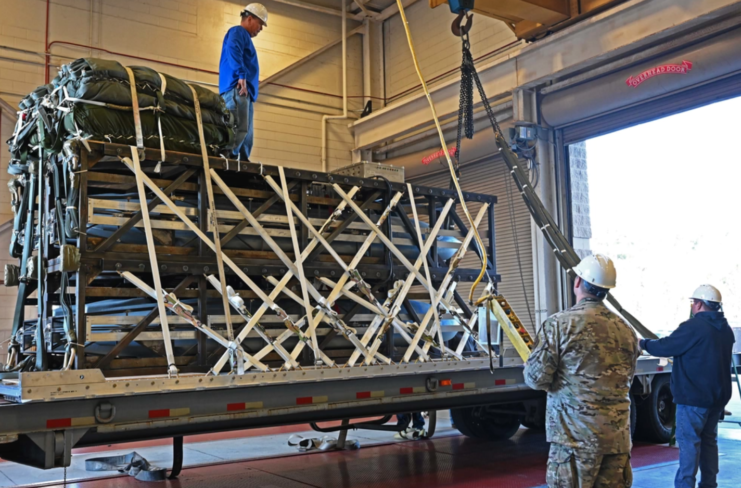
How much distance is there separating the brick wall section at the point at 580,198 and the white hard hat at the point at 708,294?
6.05 metres

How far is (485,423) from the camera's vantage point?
8.96m

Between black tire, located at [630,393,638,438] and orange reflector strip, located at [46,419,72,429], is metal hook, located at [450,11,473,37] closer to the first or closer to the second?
black tire, located at [630,393,638,438]

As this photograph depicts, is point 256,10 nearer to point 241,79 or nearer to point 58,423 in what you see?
point 241,79

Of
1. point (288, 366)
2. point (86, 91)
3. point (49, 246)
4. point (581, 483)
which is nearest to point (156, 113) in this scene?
point (86, 91)

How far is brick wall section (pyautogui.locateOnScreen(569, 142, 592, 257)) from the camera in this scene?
12.0 meters

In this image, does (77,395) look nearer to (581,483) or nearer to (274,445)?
(581,483)

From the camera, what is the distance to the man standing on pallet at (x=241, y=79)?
266 inches

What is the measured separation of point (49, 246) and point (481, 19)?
10.5m

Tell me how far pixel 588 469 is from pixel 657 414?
5.10 m

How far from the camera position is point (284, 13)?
15.3m

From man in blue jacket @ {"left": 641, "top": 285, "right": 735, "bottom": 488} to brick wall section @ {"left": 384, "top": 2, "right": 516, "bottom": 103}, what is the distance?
8.38 meters

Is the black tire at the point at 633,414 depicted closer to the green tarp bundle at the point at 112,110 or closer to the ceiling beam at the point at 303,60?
the green tarp bundle at the point at 112,110

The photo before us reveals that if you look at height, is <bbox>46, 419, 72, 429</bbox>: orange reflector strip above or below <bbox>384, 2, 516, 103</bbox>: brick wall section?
below

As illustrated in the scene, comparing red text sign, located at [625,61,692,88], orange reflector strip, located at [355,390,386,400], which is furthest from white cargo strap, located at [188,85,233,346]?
red text sign, located at [625,61,692,88]
